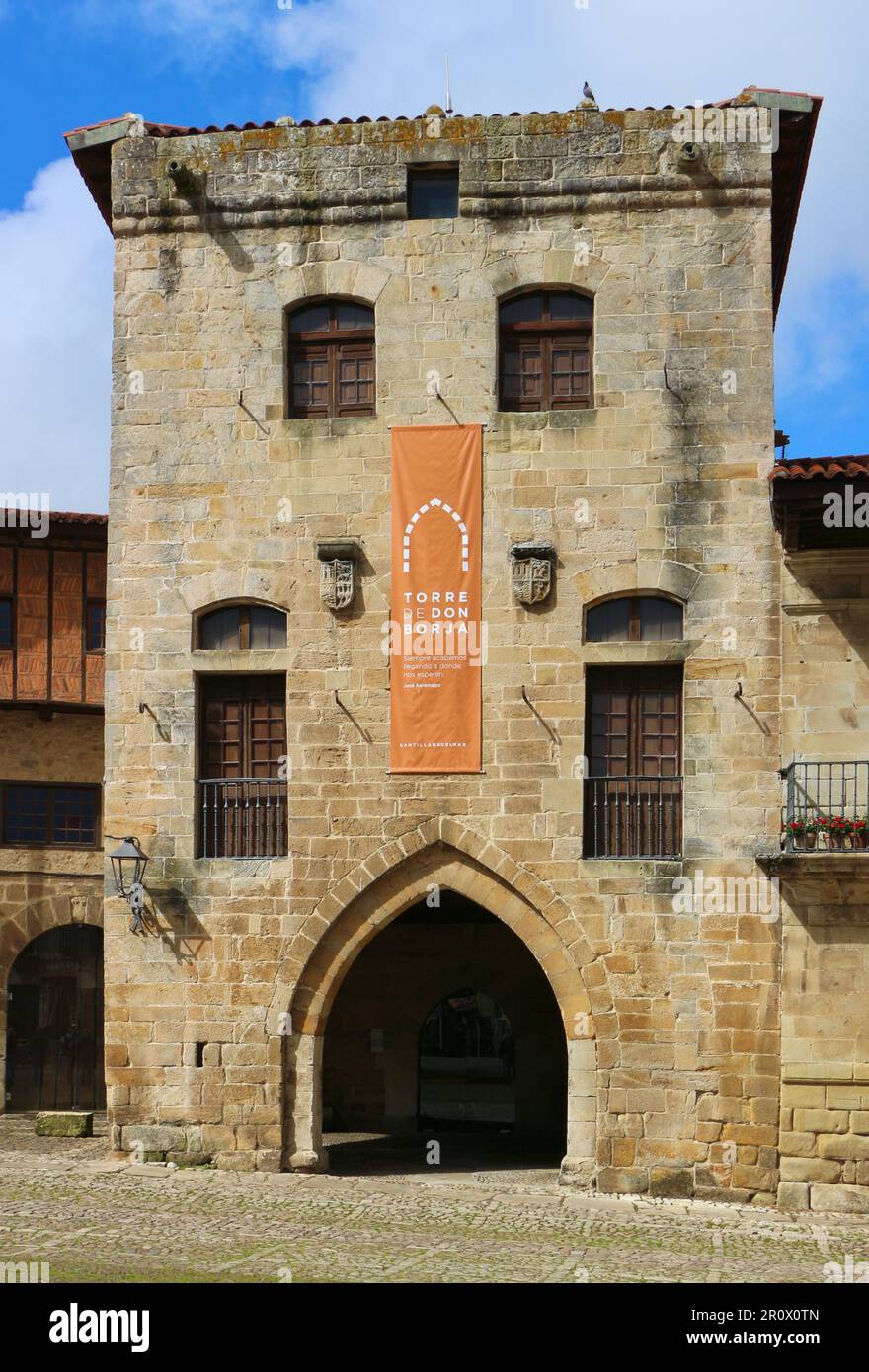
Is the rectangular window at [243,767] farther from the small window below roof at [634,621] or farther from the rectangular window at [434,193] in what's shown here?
the rectangular window at [434,193]

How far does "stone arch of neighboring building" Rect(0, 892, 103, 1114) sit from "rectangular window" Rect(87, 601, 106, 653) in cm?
309

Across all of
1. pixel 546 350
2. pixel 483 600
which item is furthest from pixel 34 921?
pixel 546 350

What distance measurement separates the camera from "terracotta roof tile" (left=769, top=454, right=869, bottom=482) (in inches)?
634

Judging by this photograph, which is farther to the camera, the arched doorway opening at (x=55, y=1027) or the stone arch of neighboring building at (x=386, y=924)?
the arched doorway opening at (x=55, y=1027)

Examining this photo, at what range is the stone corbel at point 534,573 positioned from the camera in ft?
57.0

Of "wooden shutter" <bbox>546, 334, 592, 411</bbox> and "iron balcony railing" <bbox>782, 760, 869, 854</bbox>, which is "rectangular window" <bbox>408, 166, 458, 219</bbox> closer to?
"wooden shutter" <bbox>546, 334, 592, 411</bbox>

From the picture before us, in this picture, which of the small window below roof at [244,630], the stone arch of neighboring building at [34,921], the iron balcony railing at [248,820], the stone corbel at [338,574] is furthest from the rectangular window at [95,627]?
the stone corbel at [338,574]

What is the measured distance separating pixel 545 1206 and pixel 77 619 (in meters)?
9.17

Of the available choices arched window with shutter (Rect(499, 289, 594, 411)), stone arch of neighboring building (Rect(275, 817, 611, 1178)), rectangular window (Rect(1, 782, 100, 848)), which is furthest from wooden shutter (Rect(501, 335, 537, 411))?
rectangular window (Rect(1, 782, 100, 848))

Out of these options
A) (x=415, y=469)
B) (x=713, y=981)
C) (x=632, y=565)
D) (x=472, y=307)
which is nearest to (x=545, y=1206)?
(x=713, y=981)

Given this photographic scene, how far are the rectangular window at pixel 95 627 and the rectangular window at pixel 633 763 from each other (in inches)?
263

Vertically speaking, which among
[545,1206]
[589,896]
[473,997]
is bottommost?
[545,1206]

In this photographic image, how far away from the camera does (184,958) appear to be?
697 inches

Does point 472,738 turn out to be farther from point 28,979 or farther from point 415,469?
point 28,979
